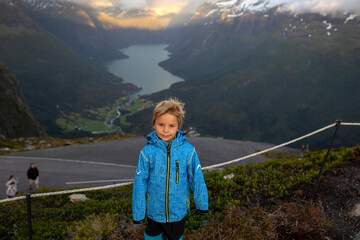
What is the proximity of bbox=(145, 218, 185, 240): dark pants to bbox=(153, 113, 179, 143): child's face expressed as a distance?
144 centimetres

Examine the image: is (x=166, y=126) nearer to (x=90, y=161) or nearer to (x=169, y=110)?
(x=169, y=110)

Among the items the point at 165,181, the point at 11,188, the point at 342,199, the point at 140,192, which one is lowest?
the point at 11,188

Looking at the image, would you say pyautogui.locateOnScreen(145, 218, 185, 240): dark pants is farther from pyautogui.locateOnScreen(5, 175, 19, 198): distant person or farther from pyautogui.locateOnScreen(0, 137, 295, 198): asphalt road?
pyautogui.locateOnScreen(0, 137, 295, 198): asphalt road

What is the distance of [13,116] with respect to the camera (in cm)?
7631

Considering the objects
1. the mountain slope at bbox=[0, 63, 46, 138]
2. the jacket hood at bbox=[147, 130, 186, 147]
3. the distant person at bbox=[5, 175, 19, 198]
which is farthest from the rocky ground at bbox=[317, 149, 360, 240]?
the mountain slope at bbox=[0, 63, 46, 138]

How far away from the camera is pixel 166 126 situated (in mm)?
3732

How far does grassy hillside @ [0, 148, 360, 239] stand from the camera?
493 centimetres

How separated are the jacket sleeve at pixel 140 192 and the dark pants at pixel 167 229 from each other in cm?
37

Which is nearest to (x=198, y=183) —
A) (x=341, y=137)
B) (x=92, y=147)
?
(x=92, y=147)

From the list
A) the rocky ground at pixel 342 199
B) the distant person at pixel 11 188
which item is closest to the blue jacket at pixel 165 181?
the rocky ground at pixel 342 199

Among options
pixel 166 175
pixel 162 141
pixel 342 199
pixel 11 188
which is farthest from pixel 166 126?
pixel 11 188

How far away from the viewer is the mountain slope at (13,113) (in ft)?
228

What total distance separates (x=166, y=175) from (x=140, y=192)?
0.49m

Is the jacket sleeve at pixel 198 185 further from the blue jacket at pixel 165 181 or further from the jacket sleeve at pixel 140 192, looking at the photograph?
the jacket sleeve at pixel 140 192
